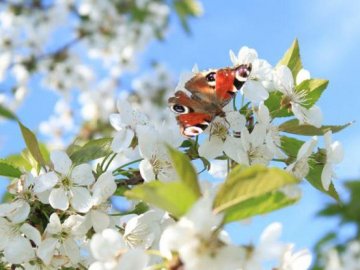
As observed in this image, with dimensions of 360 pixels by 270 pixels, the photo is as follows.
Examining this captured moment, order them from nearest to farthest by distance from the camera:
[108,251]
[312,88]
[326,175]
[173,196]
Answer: [173,196] < [108,251] < [326,175] < [312,88]

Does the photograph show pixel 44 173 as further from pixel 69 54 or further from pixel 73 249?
pixel 69 54

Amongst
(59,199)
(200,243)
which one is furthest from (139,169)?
(200,243)

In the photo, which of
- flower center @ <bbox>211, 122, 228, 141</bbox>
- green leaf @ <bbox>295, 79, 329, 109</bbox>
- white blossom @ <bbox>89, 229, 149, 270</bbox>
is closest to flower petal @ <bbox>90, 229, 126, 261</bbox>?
white blossom @ <bbox>89, 229, 149, 270</bbox>

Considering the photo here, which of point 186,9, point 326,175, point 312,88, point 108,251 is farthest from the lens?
point 186,9

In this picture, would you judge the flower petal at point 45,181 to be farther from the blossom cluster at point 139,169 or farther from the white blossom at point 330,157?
the white blossom at point 330,157

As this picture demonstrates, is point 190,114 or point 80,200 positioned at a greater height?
point 190,114

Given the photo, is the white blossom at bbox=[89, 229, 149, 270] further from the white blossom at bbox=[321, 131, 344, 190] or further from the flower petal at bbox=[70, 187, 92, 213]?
the white blossom at bbox=[321, 131, 344, 190]

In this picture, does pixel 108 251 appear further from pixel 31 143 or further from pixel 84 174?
pixel 31 143
